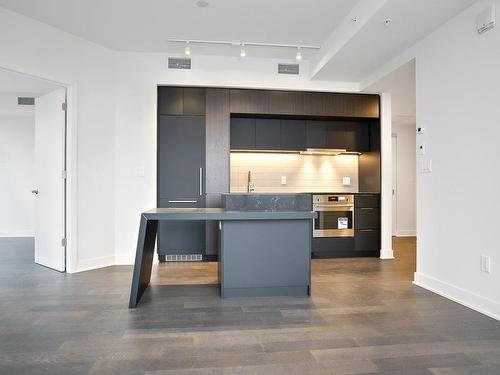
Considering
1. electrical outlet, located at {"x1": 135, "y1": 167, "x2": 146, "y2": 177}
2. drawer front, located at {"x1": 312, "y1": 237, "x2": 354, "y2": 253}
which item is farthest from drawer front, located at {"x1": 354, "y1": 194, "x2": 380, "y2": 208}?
electrical outlet, located at {"x1": 135, "y1": 167, "x2": 146, "y2": 177}

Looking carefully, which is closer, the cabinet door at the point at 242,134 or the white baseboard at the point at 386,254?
the white baseboard at the point at 386,254

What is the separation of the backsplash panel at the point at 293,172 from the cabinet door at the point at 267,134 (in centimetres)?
28

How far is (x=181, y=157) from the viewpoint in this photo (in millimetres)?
4691

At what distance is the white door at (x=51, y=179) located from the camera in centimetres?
411

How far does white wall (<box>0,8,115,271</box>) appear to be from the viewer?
149 inches

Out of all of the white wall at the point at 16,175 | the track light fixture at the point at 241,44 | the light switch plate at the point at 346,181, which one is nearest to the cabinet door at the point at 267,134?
the track light fixture at the point at 241,44

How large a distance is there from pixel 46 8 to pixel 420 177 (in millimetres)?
4305

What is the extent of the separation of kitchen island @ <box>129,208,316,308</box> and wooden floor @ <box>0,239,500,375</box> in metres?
0.14

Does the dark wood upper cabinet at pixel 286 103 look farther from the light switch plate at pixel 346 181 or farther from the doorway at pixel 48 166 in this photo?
the doorway at pixel 48 166

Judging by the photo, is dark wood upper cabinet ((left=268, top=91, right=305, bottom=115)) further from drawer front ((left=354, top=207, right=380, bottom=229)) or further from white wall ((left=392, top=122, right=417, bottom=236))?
white wall ((left=392, top=122, right=417, bottom=236))

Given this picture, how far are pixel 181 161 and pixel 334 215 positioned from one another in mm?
2400

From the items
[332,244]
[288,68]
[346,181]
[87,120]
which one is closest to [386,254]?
[332,244]

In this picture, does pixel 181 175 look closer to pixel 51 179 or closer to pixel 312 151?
pixel 51 179

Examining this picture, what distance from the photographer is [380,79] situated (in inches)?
173
